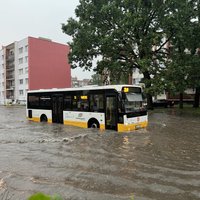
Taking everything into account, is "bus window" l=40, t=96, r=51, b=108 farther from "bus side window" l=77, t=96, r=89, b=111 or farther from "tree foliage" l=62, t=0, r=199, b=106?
"tree foliage" l=62, t=0, r=199, b=106

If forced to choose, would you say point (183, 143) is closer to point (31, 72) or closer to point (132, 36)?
point (132, 36)

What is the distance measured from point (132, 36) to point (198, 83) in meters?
8.49

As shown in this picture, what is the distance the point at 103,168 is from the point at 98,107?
7545 millimetres

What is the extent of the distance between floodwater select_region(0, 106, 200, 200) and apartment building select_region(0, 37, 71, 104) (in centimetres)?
5269

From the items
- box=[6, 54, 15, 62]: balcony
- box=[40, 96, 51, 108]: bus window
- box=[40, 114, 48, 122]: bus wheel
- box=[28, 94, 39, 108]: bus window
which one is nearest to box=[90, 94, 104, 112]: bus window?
box=[40, 96, 51, 108]: bus window

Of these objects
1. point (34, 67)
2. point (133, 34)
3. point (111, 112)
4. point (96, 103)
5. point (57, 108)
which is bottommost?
point (111, 112)

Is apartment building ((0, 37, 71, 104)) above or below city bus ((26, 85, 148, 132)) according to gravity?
above

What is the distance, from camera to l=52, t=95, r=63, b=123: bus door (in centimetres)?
1752

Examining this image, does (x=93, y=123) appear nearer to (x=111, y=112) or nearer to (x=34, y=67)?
(x=111, y=112)

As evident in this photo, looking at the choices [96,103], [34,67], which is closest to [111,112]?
[96,103]

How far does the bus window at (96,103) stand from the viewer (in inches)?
564

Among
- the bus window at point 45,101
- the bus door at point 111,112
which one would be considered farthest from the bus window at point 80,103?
the bus window at point 45,101

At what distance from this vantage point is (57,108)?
17922 millimetres

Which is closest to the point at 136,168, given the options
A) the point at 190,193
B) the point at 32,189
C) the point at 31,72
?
the point at 190,193
